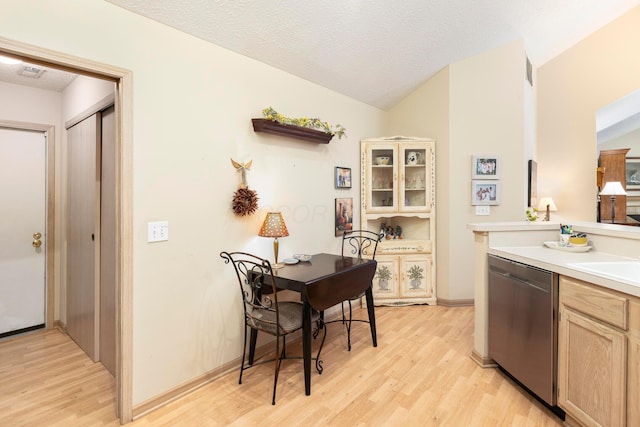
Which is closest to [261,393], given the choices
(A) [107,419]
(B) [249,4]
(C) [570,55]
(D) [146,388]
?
(D) [146,388]

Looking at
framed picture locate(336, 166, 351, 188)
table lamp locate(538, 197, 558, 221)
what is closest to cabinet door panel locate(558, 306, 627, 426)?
framed picture locate(336, 166, 351, 188)

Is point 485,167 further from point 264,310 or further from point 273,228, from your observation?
point 264,310

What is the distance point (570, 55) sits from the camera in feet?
14.9

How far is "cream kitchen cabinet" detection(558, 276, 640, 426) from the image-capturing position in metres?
1.34

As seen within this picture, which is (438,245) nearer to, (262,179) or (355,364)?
(355,364)

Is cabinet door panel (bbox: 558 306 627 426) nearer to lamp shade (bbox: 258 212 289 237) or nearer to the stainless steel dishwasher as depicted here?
the stainless steel dishwasher

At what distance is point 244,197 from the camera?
7.55ft

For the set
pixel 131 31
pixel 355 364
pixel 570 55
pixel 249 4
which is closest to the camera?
pixel 131 31

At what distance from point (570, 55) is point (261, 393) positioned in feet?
19.3

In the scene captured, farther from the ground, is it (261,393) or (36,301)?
(36,301)

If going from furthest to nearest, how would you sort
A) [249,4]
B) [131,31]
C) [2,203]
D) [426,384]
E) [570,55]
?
1. [570,55]
2. [2,203]
3. [426,384]
4. [249,4]
5. [131,31]

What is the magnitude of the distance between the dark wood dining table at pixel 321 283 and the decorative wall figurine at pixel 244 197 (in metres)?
0.50

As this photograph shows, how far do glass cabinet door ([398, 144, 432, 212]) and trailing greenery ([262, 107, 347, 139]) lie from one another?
0.84 meters

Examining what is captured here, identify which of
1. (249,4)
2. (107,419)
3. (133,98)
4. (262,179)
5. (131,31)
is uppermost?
(249,4)
